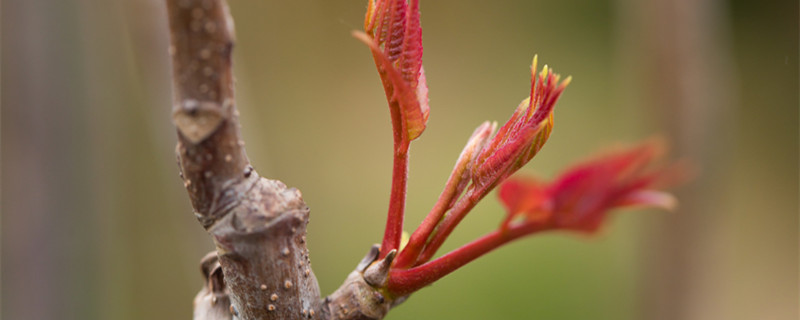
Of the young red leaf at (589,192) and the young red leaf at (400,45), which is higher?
the young red leaf at (400,45)

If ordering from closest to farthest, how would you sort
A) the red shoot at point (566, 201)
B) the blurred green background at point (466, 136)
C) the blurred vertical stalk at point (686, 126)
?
the red shoot at point (566, 201) < the blurred vertical stalk at point (686, 126) < the blurred green background at point (466, 136)

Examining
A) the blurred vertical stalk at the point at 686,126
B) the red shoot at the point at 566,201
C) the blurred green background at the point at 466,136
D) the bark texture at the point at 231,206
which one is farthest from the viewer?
the blurred green background at the point at 466,136

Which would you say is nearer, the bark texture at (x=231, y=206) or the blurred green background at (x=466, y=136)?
the bark texture at (x=231, y=206)

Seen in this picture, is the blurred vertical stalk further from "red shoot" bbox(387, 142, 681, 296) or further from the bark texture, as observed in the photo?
the bark texture

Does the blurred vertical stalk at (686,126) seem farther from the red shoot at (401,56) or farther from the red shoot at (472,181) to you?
the red shoot at (401,56)

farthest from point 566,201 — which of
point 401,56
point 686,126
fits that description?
point 686,126

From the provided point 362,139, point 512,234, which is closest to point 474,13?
point 362,139

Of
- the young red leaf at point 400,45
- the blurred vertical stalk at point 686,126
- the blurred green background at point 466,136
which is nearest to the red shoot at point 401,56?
the young red leaf at point 400,45
